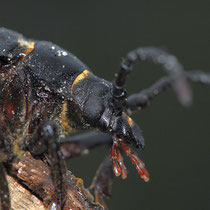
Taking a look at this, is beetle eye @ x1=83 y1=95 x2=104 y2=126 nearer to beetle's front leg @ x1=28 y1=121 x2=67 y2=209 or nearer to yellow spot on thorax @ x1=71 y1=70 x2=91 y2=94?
yellow spot on thorax @ x1=71 y1=70 x2=91 y2=94

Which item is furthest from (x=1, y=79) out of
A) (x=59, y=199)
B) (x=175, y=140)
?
(x=175, y=140)

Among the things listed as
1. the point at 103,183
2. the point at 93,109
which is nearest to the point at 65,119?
the point at 93,109

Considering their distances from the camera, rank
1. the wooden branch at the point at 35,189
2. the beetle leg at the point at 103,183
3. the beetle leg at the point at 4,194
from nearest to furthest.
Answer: the beetle leg at the point at 4,194 → the wooden branch at the point at 35,189 → the beetle leg at the point at 103,183

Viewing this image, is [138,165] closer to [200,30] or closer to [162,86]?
[162,86]

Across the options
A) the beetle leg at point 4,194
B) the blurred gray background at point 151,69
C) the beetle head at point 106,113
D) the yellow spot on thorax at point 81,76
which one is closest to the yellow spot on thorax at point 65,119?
the beetle head at point 106,113

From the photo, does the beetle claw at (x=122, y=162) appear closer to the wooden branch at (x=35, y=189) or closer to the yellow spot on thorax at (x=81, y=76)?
the wooden branch at (x=35, y=189)

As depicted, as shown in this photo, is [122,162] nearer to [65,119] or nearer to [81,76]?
[65,119]
